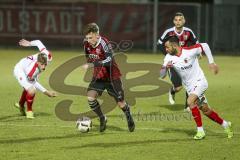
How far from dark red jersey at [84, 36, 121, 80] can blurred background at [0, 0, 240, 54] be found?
21.2 meters

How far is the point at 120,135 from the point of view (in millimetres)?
13234

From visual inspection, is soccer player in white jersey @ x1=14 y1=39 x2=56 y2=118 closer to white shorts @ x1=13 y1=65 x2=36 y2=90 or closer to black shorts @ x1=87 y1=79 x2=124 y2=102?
white shorts @ x1=13 y1=65 x2=36 y2=90

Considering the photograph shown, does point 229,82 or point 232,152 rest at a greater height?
point 232,152

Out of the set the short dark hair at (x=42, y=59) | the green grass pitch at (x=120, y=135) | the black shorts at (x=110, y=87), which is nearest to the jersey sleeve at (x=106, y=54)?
the black shorts at (x=110, y=87)

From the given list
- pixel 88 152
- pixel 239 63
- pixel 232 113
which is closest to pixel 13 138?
pixel 88 152

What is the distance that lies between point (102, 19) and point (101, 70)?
22.6 metres

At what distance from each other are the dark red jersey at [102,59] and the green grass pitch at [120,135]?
3.71 ft

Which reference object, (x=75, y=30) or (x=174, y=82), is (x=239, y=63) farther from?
(x=174, y=82)

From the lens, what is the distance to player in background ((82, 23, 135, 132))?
43.0 feet

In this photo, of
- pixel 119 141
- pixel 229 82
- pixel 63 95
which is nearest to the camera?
pixel 119 141

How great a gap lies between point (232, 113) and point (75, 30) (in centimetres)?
2010

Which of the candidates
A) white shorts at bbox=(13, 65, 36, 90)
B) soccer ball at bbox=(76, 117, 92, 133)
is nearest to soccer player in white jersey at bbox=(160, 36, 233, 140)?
soccer ball at bbox=(76, 117, 92, 133)

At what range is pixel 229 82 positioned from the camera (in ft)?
73.8

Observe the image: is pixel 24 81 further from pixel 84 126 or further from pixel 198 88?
pixel 198 88
